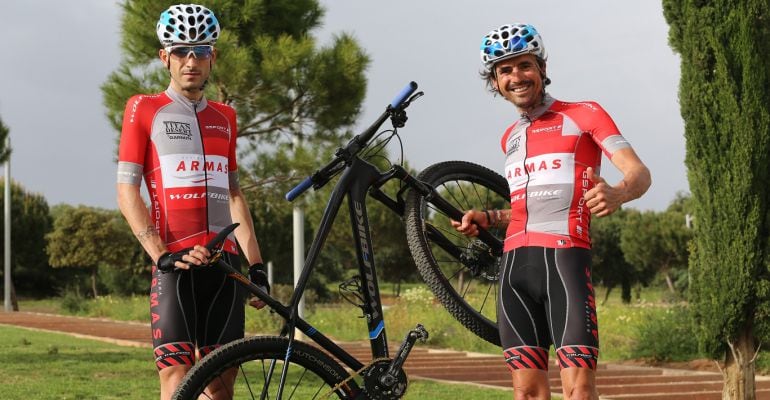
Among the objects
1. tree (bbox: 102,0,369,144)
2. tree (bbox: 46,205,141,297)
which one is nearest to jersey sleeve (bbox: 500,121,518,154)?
tree (bbox: 102,0,369,144)

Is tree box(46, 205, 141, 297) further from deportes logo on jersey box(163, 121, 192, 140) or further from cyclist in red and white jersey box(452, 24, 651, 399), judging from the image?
cyclist in red and white jersey box(452, 24, 651, 399)

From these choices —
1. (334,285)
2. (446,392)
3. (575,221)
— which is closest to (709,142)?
(446,392)

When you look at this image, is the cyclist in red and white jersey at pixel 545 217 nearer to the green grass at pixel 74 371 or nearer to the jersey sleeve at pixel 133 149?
the jersey sleeve at pixel 133 149

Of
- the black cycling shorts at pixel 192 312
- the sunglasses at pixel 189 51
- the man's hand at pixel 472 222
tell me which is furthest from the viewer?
the man's hand at pixel 472 222

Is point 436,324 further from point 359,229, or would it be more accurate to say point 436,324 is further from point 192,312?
point 192,312

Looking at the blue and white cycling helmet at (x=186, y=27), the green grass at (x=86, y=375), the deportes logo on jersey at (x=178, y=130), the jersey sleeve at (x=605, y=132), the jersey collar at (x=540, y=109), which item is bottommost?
the green grass at (x=86, y=375)

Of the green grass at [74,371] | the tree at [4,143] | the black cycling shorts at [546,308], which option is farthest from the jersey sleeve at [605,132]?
the tree at [4,143]

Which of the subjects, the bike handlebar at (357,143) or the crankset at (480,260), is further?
the crankset at (480,260)

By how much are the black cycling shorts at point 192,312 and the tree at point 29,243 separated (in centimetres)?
4690

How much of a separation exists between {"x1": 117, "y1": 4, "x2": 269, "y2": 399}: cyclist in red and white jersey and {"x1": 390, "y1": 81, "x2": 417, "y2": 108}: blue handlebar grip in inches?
33.1

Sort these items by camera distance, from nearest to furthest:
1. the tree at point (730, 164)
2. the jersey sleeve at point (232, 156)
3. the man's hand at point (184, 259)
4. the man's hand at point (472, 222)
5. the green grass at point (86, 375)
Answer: the man's hand at point (184, 259), the jersey sleeve at point (232, 156), the man's hand at point (472, 222), the tree at point (730, 164), the green grass at point (86, 375)

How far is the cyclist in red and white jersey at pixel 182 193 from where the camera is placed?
4547mm

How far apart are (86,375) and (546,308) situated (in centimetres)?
1062

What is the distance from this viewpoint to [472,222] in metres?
5.46
